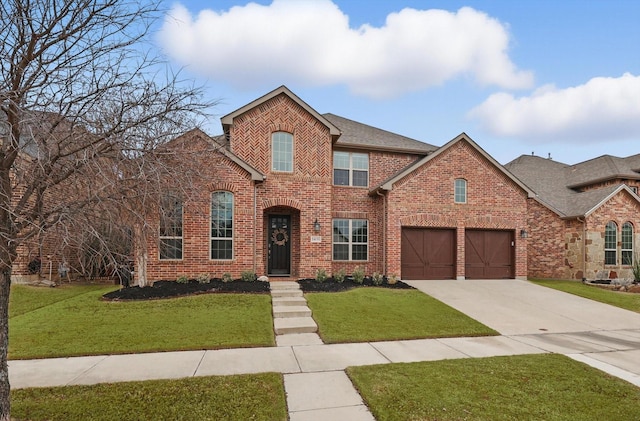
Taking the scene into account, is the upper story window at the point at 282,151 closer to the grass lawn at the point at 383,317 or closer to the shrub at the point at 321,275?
the shrub at the point at 321,275

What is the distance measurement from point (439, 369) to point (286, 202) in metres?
8.45

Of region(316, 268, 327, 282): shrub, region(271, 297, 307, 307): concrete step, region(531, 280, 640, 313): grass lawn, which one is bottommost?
region(531, 280, 640, 313): grass lawn

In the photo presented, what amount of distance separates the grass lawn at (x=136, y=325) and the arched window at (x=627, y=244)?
17.7 meters

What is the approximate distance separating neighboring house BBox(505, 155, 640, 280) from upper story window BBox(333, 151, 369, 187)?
9538 millimetres

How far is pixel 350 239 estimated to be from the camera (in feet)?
47.5

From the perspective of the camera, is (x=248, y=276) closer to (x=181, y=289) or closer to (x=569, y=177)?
(x=181, y=289)

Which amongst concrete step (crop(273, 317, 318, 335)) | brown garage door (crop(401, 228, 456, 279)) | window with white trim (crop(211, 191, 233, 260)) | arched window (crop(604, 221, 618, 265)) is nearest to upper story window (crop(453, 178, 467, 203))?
brown garage door (crop(401, 228, 456, 279))

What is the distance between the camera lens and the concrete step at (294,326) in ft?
25.4

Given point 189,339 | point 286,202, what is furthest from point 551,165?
point 189,339

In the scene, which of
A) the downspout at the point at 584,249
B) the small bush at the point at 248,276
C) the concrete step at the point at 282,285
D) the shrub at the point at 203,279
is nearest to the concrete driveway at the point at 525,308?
the downspout at the point at 584,249

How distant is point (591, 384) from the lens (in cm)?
510

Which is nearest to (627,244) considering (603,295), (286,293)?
(603,295)

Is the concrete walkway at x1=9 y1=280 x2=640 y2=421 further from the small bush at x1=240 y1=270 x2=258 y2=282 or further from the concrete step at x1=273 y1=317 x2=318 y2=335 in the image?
the small bush at x1=240 y1=270 x2=258 y2=282

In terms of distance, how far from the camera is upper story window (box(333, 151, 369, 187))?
48.6ft
